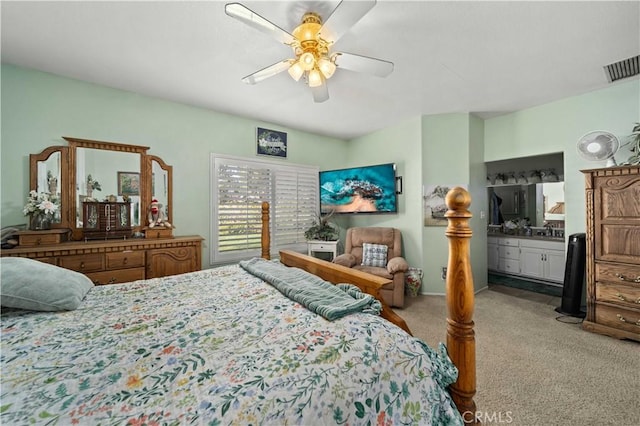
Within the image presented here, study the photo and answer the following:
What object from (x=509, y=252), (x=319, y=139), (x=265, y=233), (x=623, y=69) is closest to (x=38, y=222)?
(x=265, y=233)

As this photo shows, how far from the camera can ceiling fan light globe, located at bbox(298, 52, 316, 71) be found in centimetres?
179

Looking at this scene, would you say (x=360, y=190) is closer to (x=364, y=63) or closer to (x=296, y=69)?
(x=364, y=63)

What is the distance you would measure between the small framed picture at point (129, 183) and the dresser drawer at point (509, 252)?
5.88 meters

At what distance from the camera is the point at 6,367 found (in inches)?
32.8

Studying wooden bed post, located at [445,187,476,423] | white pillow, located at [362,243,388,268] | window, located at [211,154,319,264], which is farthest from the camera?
white pillow, located at [362,243,388,268]

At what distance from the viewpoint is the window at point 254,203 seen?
3549 mm

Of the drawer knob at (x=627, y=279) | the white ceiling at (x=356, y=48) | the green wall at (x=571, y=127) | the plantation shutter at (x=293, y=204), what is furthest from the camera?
the plantation shutter at (x=293, y=204)

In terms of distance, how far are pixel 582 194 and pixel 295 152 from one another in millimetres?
3933

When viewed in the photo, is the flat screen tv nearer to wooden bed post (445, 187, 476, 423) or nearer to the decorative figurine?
the decorative figurine

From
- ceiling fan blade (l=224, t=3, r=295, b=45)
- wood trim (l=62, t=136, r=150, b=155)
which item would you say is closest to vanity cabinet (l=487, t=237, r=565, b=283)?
ceiling fan blade (l=224, t=3, r=295, b=45)

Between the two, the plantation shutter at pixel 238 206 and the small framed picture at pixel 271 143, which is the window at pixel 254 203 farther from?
the small framed picture at pixel 271 143

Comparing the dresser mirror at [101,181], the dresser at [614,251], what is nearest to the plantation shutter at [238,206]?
the dresser mirror at [101,181]

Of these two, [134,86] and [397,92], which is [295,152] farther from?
[134,86]

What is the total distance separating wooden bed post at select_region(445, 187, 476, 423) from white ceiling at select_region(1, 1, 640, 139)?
4.96 ft
